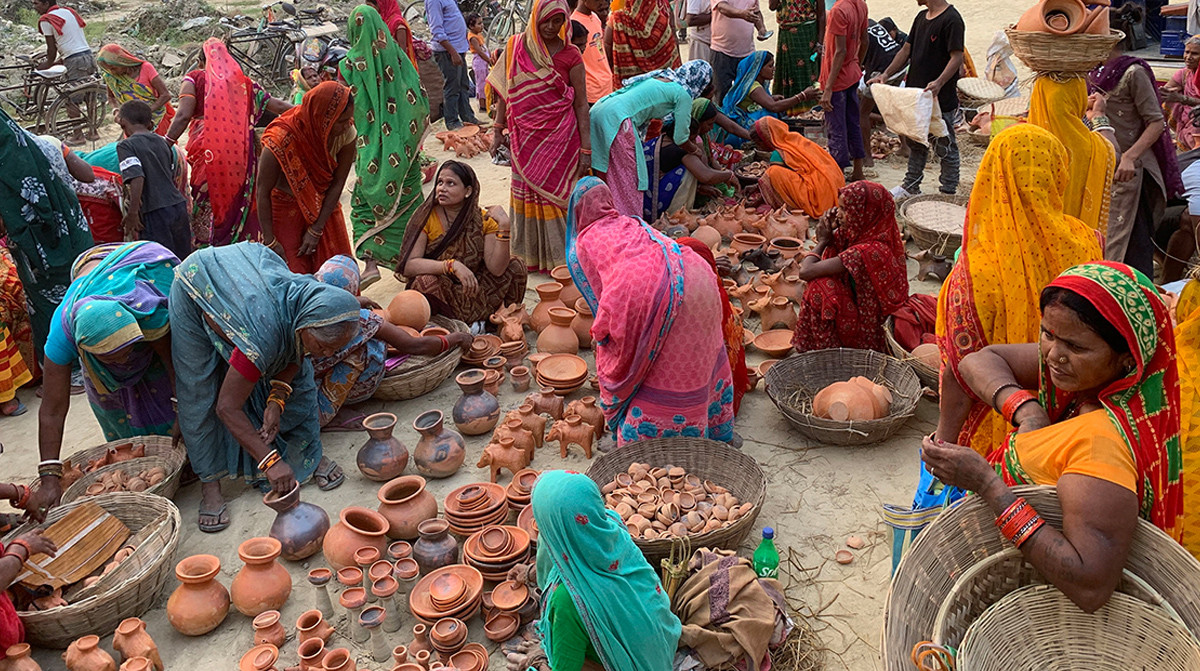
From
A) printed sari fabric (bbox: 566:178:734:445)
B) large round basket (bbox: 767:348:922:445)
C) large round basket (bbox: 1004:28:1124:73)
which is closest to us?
printed sari fabric (bbox: 566:178:734:445)

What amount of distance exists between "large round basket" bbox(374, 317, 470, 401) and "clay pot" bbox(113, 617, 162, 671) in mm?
1833

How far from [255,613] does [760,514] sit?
7.01ft

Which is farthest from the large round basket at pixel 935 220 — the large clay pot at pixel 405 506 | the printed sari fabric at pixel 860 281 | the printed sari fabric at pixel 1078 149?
the large clay pot at pixel 405 506

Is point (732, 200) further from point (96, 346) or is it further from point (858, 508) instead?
point (96, 346)

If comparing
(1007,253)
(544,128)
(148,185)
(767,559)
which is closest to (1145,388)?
(1007,253)

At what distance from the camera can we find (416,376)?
4.68 meters

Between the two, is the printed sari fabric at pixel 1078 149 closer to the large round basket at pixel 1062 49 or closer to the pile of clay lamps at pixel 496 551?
the large round basket at pixel 1062 49

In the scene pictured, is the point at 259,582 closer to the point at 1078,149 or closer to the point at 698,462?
the point at 698,462

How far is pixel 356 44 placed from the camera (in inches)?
239

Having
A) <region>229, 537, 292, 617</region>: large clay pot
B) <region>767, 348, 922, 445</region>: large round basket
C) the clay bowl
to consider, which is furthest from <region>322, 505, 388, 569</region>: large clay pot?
the clay bowl

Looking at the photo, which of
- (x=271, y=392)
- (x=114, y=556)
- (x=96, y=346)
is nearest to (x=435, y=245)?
(x=271, y=392)

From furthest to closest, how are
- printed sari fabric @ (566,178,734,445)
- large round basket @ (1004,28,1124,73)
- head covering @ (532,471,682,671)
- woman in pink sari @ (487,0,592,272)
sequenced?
woman in pink sari @ (487,0,592,272), large round basket @ (1004,28,1124,73), printed sari fabric @ (566,178,734,445), head covering @ (532,471,682,671)

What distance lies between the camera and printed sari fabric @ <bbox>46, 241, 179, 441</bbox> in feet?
11.4

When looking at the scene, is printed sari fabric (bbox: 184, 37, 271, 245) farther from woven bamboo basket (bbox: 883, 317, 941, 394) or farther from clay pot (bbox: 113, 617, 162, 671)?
woven bamboo basket (bbox: 883, 317, 941, 394)
